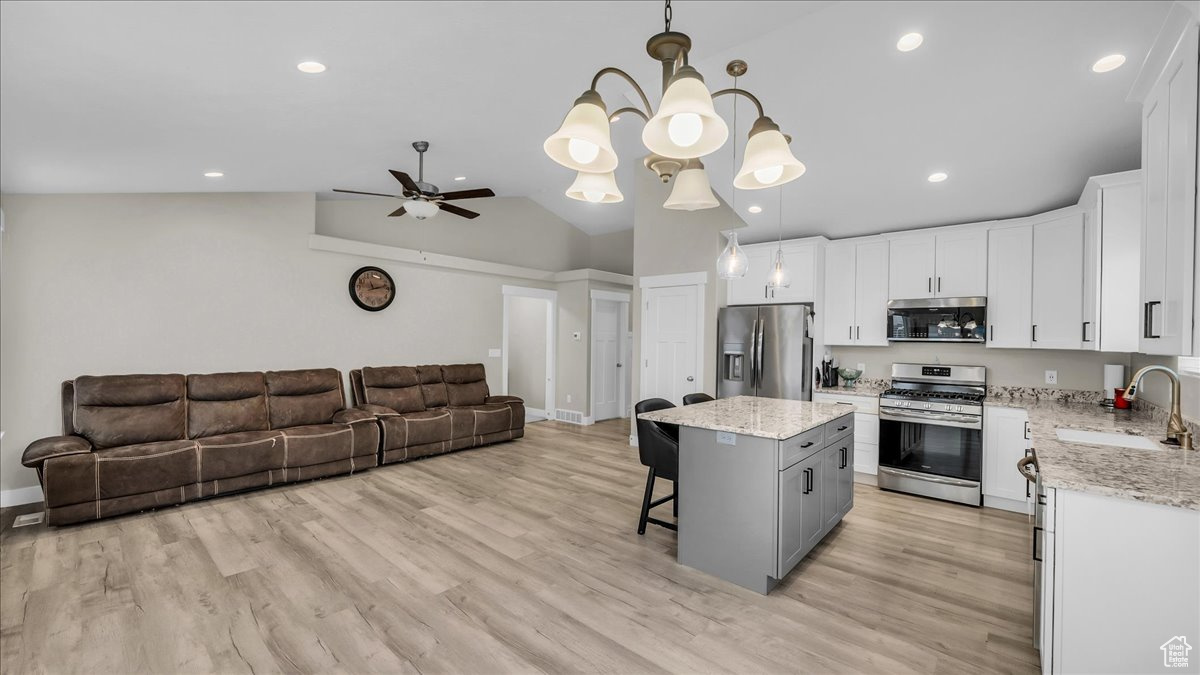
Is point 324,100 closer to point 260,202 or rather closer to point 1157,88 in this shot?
point 260,202

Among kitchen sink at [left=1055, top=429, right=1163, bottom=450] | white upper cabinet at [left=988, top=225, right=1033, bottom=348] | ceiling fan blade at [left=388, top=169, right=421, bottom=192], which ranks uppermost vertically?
ceiling fan blade at [left=388, top=169, right=421, bottom=192]

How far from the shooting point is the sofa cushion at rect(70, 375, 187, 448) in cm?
394

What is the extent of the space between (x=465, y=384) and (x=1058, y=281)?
5.94 meters

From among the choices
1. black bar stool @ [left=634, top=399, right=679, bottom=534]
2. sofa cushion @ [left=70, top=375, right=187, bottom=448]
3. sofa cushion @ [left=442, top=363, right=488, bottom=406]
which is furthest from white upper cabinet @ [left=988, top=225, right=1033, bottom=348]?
sofa cushion @ [left=70, top=375, right=187, bottom=448]

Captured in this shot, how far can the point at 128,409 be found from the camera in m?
4.11

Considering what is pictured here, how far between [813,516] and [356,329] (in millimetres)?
5045

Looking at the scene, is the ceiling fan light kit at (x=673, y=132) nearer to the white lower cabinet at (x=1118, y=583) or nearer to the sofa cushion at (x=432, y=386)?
the white lower cabinet at (x=1118, y=583)

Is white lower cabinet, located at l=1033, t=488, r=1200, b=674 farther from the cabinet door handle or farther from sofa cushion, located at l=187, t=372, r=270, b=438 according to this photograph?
sofa cushion, located at l=187, t=372, r=270, b=438

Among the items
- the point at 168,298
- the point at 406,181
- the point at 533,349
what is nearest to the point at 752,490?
the point at 406,181

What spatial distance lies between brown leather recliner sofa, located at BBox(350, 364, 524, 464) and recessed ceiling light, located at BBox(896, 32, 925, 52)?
499 centimetres

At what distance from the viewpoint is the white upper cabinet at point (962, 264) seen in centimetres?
412

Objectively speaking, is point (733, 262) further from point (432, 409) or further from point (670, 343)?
point (432, 409)

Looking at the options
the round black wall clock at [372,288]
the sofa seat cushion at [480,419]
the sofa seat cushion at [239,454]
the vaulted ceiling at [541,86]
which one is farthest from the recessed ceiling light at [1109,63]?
the round black wall clock at [372,288]

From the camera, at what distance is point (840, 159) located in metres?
3.77
